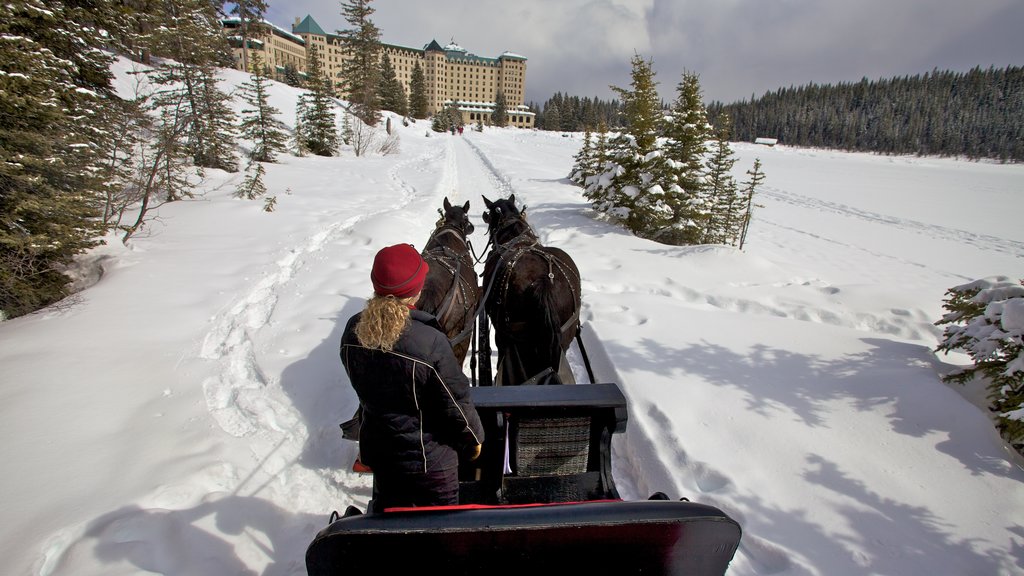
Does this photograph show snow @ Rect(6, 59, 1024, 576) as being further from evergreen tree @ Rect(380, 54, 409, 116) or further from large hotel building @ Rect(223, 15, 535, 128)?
large hotel building @ Rect(223, 15, 535, 128)

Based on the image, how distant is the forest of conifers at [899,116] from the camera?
219ft

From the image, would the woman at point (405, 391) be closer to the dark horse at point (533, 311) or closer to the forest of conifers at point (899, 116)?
the dark horse at point (533, 311)

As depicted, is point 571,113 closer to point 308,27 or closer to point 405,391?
point 308,27

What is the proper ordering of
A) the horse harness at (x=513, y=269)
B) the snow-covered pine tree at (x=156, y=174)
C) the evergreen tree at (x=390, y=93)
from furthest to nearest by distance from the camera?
the evergreen tree at (x=390, y=93) < the snow-covered pine tree at (x=156, y=174) < the horse harness at (x=513, y=269)

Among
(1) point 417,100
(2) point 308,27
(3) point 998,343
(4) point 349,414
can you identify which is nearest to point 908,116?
(1) point 417,100

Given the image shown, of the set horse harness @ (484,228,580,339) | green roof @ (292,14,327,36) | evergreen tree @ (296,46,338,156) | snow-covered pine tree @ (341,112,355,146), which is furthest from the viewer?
→ green roof @ (292,14,327,36)

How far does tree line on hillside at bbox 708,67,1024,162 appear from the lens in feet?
219

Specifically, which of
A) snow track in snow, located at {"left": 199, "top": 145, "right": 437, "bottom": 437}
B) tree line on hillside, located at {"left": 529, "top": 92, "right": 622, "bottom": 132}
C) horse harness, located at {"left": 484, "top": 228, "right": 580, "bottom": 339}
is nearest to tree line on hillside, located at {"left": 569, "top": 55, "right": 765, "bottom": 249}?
horse harness, located at {"left": 484, "top": 228, "right": 580, "bottom": 339}

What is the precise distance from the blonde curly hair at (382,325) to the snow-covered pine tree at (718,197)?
11.3 m

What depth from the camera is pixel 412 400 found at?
1973 millimetres

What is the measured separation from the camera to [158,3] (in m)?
10.4

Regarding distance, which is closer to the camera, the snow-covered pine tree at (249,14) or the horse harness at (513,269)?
the horse harness at (513,269)

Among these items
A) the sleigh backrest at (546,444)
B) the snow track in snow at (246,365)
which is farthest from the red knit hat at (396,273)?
the snow track in snow at (246,365)

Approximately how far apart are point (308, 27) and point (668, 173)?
11893 cm
